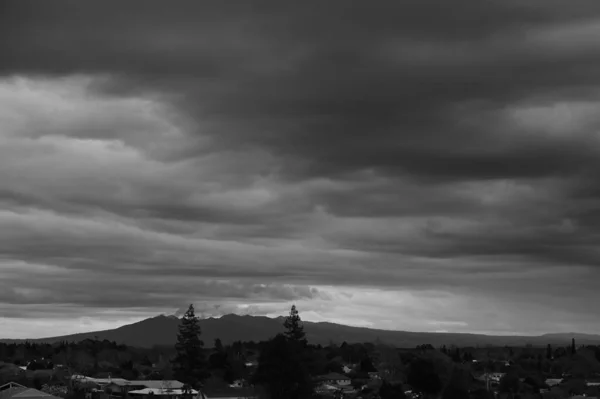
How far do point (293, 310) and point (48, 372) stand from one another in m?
63.6

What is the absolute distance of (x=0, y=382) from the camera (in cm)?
15025

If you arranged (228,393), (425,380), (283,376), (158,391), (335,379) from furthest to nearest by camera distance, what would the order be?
(335,379) → (158,391) → (228,393) → (425,380) → (283,376)

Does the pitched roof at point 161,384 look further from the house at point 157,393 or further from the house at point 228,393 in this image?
the house at point 228,393

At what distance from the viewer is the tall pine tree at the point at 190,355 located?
130875 millimetres

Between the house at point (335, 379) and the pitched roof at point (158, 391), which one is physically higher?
the house at point (335, 379)

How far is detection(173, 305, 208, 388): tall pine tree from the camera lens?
131 m

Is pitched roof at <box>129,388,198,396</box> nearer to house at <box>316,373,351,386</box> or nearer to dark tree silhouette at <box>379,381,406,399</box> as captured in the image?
dark tree silhouette at <box>379,381,406,399</box>

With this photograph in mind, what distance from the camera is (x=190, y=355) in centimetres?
13300

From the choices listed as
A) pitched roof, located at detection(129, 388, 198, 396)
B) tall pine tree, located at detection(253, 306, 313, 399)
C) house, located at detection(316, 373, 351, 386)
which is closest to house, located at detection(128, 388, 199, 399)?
pitched roof, located at detection(129, 388, 198, 396)

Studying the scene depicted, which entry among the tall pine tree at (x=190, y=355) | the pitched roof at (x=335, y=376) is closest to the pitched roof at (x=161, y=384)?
the tall pine tree at (x=190, y=355)

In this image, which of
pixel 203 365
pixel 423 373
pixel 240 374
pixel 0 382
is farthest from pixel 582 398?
pixel 0 382

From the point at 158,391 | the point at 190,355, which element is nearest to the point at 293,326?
the point at 190,355

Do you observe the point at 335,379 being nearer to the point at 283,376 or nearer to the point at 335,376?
the point at 335,376

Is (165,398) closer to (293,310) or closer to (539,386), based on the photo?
(293,310)
